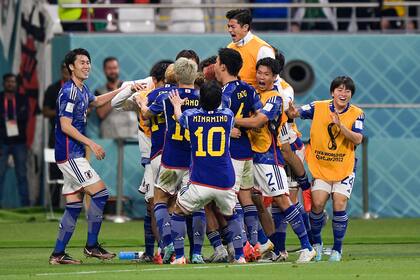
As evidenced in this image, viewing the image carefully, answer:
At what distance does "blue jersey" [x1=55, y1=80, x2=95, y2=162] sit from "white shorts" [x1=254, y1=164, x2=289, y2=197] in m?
2.08

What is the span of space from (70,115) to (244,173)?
2.13 metres

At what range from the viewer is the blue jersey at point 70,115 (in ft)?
56.0

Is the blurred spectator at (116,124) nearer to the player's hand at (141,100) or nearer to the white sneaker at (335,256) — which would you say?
the player's hand at (141,100)

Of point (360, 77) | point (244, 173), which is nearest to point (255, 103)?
point (244, 173)

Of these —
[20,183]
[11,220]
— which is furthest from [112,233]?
[20,183]

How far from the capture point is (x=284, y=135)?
1848 cm

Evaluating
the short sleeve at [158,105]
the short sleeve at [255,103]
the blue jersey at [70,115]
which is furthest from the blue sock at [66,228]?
the short sleeve at [255,103]

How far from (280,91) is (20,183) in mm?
11508

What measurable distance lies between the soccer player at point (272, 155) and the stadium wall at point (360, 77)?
902cm

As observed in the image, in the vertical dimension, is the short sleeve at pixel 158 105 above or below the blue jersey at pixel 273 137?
above

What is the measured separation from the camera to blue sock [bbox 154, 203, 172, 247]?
16.6 metres

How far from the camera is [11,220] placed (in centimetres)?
2603

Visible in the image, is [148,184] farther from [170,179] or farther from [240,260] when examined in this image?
[240,260]

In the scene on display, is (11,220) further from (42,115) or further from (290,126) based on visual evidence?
(290,126)
